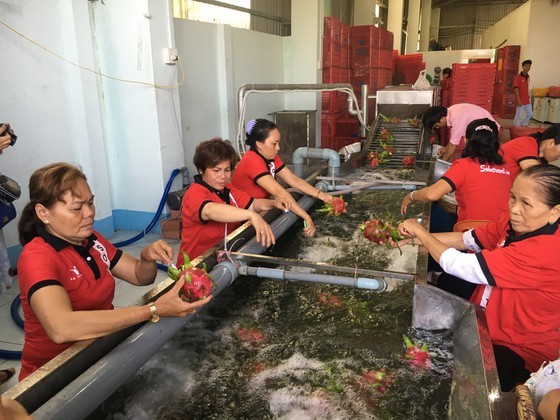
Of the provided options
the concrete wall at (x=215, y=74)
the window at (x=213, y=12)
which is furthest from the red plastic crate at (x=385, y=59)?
the window at (x=213, y=12)

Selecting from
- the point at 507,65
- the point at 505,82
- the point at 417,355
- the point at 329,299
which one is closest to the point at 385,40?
the point at 505,82

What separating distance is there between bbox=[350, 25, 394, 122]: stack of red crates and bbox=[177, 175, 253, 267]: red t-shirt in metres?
8.73

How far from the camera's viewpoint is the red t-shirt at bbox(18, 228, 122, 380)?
5.44 feet

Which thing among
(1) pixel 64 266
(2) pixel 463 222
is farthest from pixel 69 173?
(2) pixel 463 222

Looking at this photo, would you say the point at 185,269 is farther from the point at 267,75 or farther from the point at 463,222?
the point at 267,75

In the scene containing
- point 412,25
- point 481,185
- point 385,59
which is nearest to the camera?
point 481,185

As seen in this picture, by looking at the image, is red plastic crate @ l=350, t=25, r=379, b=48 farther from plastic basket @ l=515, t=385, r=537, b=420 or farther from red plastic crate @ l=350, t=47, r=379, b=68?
plastic basket @ l=515, t=385, r=537, b=420

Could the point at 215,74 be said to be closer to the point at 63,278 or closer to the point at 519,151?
the point at 519,151

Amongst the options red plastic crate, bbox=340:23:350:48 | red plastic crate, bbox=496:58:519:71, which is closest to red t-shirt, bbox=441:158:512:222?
red plastic crate, bbox=340:23:350:48

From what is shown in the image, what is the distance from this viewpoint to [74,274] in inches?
73.0

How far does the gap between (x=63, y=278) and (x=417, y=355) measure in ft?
4.98

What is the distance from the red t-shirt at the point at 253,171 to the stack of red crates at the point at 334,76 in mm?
6742

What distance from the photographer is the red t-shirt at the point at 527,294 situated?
196cm

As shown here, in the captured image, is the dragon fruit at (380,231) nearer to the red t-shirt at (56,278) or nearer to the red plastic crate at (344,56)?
the red t-shirt at (56,278)
